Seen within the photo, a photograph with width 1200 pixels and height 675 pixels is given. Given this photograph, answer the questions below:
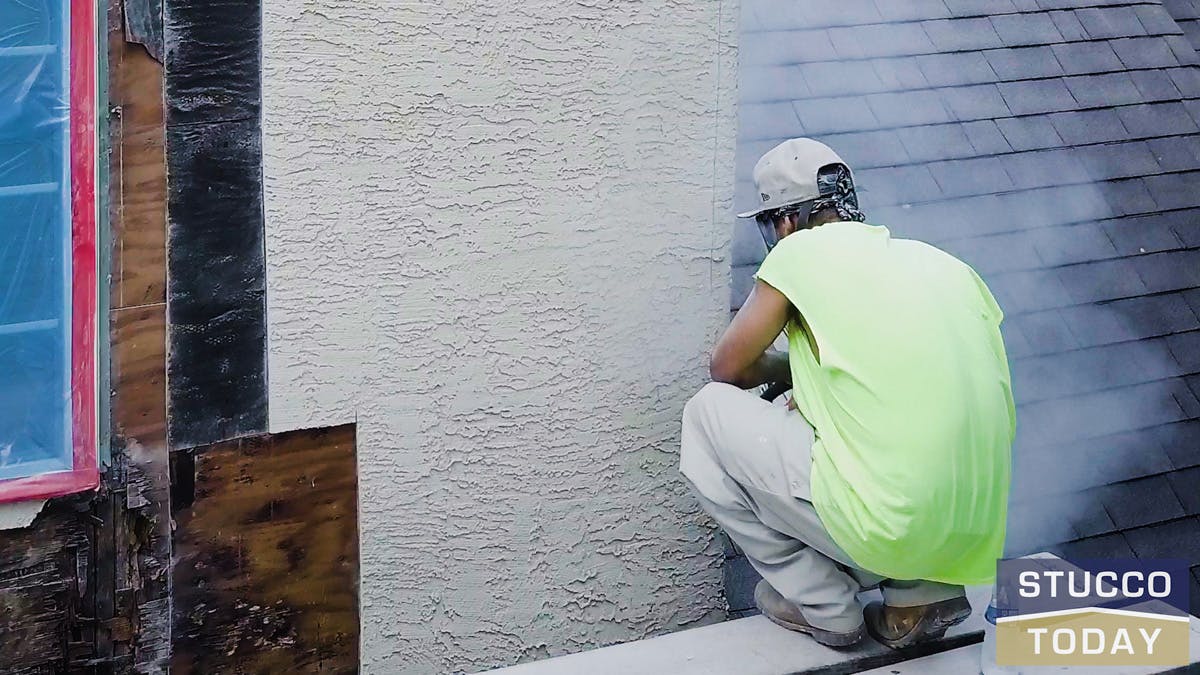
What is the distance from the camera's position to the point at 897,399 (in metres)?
3.04

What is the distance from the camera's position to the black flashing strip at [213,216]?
2908mm

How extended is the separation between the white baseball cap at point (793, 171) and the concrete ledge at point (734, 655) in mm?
1109

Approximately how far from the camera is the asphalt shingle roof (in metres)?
4.43

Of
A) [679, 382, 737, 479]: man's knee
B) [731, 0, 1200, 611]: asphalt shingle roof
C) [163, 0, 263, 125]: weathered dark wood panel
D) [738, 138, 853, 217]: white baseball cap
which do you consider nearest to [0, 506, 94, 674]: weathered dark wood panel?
[163, 0, 263, 125]: weathered dark wood panel

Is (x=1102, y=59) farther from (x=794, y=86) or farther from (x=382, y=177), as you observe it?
(x=382, y=177)

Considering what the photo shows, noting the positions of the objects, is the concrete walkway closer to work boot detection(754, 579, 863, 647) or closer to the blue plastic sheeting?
work boot detection(754, 579, 863, 647)

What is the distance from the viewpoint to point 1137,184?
5.02m

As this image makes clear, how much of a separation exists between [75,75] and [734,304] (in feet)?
6.13

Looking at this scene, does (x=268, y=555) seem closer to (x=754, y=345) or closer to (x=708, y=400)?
(x=708, y=400)

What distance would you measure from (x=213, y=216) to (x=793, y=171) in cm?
138

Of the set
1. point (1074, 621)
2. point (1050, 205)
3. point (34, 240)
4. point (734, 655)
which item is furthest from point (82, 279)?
point (1050, 205)

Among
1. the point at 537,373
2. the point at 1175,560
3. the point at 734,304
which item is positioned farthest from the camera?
the point at 1175,560

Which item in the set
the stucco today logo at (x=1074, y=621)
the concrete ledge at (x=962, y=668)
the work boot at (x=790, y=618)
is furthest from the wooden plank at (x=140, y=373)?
the stucco today logo at (x=1074, y=621)

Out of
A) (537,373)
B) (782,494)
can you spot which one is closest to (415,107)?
(537,373)
